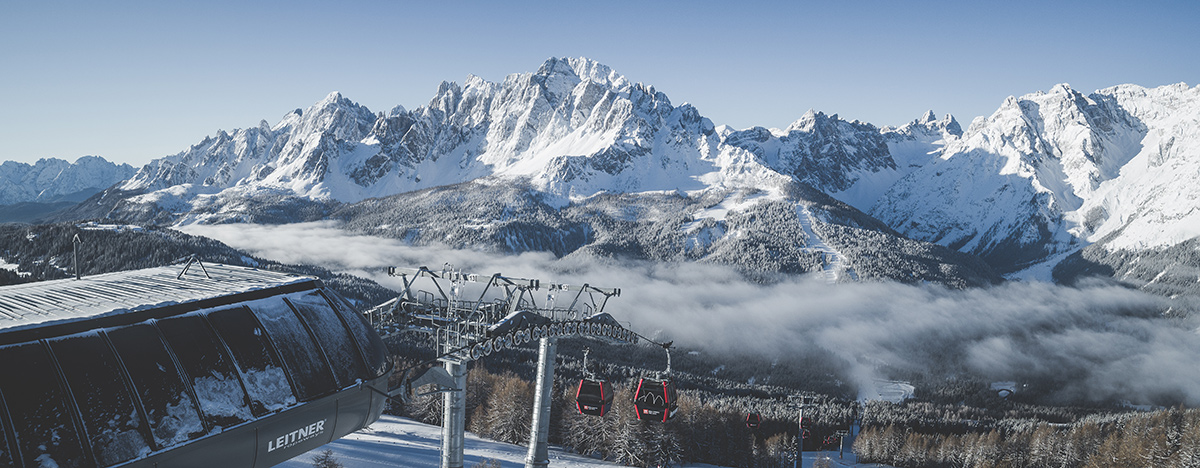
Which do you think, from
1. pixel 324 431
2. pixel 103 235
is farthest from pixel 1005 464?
pixel 103 235

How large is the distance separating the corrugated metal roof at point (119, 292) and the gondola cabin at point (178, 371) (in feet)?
0.12

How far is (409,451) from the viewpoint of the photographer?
213 feet

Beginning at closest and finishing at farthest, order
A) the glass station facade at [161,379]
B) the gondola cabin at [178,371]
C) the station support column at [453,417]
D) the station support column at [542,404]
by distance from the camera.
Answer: the glass station facade at [161,379], the gondola cabin at [178,371], the station support column at [453,417], the station support column at [542,404]

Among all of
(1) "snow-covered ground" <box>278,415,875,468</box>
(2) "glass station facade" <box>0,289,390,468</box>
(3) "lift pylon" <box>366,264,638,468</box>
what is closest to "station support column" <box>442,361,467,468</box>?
(3) "lift pylon" <box>366,264,638,468</box>

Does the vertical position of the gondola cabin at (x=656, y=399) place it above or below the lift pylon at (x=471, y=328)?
below

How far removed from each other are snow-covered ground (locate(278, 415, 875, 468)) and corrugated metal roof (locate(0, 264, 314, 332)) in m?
42.1

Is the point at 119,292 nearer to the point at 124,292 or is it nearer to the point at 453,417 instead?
the point at 124,292

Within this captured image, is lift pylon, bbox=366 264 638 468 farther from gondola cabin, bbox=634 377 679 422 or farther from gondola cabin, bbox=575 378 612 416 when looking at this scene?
gondola cabin, bbox=634 377 679 422

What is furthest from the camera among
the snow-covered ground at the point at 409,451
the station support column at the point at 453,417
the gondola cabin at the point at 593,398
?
the snow-covered ground at the point at 409,451

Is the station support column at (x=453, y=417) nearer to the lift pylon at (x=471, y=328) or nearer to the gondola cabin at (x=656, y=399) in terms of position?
the lift pylon at (x=471, y=328)

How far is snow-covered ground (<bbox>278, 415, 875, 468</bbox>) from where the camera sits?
5884 cm

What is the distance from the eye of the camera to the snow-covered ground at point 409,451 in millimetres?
58844

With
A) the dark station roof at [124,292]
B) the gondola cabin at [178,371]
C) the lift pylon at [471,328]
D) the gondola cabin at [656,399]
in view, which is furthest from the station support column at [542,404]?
the dark station roof at [124,292]

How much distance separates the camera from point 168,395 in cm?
1020
